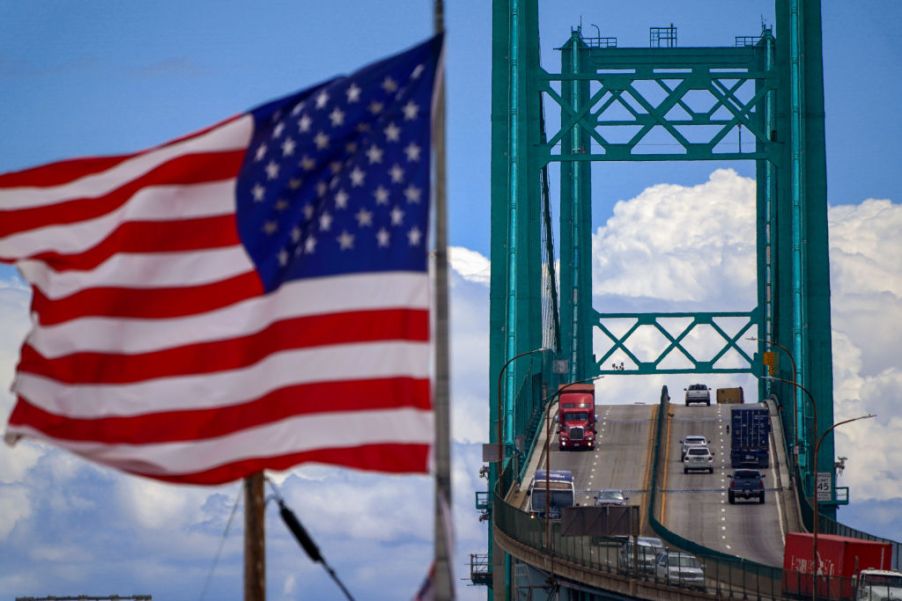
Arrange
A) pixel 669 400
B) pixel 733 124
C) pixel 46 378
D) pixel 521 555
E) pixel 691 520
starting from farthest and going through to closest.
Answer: pixel 669 400, pixel 733 124, pixel 691 520, pixel 521 555, pixel 46 378

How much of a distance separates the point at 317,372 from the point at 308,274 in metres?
0.72

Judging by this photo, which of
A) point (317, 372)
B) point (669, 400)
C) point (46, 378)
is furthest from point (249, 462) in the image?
point (669, 400)

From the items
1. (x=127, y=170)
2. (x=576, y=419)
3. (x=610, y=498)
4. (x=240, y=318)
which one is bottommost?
(x=610, y=498)

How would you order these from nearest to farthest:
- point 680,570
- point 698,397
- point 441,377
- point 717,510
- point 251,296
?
point 441,377 < point 251,296 < point 680,570 < point 717,510 < point 698,397

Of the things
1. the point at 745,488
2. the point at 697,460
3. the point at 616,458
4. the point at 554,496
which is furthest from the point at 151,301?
the point at 616,458

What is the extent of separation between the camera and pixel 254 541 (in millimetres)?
15531

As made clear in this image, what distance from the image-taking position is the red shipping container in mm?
53156

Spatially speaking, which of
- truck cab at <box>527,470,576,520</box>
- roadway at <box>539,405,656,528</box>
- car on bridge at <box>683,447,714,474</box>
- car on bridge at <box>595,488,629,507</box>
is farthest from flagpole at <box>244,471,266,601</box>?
car on bridge at <box>683,447,714,474</box>

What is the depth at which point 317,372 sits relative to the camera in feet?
47.7

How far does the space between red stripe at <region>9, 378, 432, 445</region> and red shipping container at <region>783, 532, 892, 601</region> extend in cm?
3965

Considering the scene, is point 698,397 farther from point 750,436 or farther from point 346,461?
point 346,461

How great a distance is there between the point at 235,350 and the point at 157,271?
95cm

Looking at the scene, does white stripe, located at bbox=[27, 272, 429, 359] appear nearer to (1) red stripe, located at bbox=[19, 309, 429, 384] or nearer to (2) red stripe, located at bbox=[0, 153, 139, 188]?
(1) red stripe, located at bbox=[19, 309, 429, 384]

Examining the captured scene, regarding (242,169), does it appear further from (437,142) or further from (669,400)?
(669,400)
